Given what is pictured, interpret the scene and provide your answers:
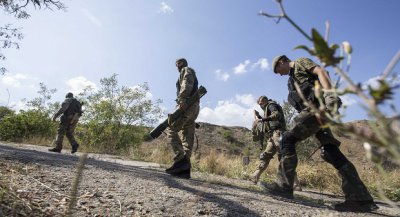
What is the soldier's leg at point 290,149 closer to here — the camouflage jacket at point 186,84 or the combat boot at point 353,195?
the combat boot at point 353,195

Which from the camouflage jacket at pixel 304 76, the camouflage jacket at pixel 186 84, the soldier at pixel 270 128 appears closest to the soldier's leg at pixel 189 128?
the camouflage jacket at pixel 186 84

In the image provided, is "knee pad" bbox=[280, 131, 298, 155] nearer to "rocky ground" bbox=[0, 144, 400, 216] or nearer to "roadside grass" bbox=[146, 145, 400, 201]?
"rocky ground" bbox=[0, 144, 400, 216]

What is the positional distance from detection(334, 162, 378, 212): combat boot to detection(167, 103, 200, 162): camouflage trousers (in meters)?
2.56

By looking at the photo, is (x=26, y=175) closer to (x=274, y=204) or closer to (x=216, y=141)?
(x=274, y=204)

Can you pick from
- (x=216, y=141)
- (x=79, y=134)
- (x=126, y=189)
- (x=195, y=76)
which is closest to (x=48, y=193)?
(x=126, y=189)

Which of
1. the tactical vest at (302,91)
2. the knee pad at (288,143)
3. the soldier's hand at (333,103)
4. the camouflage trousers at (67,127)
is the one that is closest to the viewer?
the soldier's hand at (333,103)

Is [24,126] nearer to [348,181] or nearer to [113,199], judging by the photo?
[113,199]

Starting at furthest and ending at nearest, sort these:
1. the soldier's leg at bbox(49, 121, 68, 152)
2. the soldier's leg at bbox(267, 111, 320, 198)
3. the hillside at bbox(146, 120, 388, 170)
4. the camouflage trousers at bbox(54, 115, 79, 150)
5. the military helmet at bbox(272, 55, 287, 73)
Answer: the hillside at bbox(146, 120, 388, 170), the camouflage trousers at bbox(54, 115, 79, 150), the soldier's leg at bbox(49, 121, 68, 152), the military helmet at bbox(272, 55, 287, 73), the soldier's leg at bbox(267, 111, 320, 198)

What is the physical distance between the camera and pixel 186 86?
19.5 feet

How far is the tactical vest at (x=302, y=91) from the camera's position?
396 centimetres

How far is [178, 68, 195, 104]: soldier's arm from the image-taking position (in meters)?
5.92

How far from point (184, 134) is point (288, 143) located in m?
2.12

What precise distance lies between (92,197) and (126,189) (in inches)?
22.8

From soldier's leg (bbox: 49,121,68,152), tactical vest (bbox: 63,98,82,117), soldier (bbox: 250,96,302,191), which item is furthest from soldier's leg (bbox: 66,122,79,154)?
soldier (bbox: 250,96,302,191)
